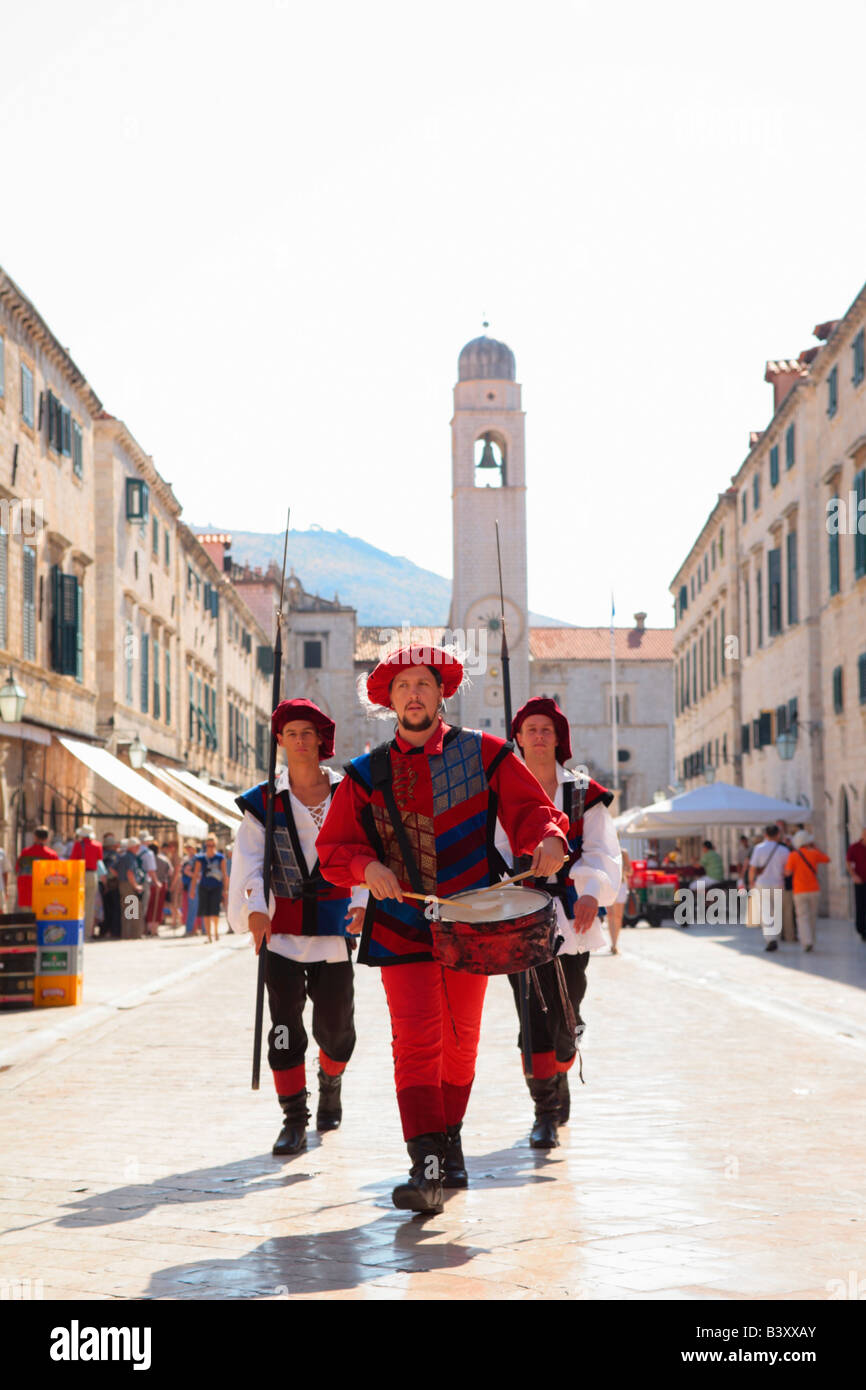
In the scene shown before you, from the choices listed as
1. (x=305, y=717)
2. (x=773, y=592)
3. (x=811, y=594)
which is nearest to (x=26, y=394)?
(x=811, y=594)

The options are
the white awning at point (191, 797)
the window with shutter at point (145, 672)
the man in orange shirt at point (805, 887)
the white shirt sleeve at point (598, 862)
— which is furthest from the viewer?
the window with shutter at point (145, 672)

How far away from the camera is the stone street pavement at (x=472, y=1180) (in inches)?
201

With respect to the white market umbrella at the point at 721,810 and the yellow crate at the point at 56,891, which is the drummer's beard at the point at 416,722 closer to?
the yellow crate at the point at 56,891

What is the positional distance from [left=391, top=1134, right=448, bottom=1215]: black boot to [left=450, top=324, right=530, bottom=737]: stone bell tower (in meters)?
74.8

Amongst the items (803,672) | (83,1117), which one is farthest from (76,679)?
(83,1117)

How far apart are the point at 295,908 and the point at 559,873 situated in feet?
3.88

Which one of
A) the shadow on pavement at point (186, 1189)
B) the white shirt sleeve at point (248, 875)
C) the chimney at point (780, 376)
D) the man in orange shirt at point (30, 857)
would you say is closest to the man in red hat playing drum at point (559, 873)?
the shadow on pavement at point (186, 1189)

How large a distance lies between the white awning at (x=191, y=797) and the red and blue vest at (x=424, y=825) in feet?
99.8

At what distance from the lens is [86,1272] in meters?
5.22

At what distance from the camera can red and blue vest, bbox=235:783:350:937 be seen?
7.78m

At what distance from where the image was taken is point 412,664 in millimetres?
6281

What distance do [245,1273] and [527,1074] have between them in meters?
2.54

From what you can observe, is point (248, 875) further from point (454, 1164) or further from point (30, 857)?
point (30, 857)
